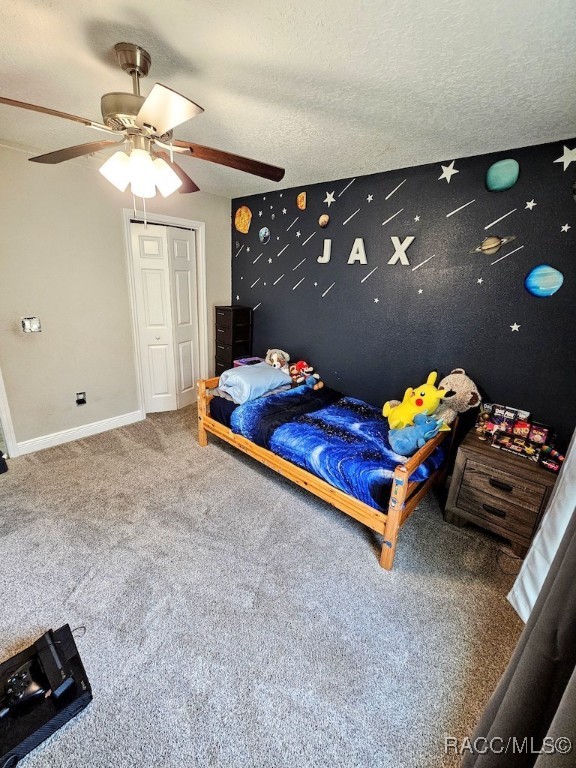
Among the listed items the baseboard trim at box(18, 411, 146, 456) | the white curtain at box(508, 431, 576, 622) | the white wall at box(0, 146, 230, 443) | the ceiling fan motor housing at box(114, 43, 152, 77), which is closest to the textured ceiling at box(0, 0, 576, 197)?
the ceiling fan motor housing at box(114, 43, 152, 77)

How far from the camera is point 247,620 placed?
158cm

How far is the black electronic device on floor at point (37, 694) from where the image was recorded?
1.09 metres

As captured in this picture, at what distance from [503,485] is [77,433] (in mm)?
3583

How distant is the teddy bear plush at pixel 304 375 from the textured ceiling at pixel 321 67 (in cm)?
190

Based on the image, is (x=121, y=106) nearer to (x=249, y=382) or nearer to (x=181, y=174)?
(x=181, y=174)

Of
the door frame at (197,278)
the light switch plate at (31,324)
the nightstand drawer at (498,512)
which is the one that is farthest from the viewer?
the door frame at (197,278)

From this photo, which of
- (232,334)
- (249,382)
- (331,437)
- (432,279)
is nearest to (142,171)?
(249,382)

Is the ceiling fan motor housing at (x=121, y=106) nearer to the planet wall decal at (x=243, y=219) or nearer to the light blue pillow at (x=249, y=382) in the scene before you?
the light blue pillow at (x=249, y=382)

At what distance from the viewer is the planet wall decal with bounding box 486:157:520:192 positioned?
2.10 metres

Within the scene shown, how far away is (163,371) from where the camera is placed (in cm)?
368

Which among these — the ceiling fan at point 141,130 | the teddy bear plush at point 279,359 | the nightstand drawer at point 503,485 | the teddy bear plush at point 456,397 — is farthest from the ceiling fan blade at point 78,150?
the nightstand drawer at point 503,485

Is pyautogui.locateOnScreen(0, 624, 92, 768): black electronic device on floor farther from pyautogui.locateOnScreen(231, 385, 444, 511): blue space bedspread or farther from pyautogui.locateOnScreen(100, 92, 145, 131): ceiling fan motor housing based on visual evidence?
pyautogui.locateOnScreen(100, 92, 145, 131): ceiling fan motor housing

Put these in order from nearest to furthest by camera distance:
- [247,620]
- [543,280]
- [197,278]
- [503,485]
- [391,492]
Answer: [247,620]
[391,492]
[503,485]
[543,280]
[197,278]

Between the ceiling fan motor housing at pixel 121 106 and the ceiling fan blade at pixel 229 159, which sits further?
the ceiling fan blade at pixel 229 159
